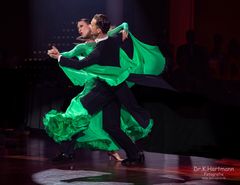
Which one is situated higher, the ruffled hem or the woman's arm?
the woman's arm

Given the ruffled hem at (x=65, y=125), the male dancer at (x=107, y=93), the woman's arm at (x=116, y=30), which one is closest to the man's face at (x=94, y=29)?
the male dancer at (x=107, y=93)

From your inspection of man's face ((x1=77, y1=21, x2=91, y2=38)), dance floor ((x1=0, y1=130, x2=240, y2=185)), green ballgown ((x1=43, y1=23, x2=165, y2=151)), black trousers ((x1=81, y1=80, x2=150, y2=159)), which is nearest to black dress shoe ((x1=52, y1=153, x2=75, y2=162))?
dance floor ((x1=0, y1=130, x2=240, y2=185))

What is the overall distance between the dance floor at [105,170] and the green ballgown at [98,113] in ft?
0.91

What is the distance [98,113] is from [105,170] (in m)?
0.72

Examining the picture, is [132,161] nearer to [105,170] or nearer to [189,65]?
[105,170]

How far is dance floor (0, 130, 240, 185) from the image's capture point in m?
4.67

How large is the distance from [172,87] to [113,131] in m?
1.20

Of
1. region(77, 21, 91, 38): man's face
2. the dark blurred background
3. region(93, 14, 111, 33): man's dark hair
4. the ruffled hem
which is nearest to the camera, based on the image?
the ruffled hem

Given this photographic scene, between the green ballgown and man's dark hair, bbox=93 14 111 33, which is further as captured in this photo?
man's dark hair, bbox=93 14 111 33

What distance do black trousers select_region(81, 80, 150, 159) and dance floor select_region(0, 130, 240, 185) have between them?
245 mm

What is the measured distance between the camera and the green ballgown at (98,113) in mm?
5473

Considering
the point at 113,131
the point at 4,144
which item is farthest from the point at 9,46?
the point at 113,131

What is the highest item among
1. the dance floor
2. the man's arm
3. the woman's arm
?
the woman's arm

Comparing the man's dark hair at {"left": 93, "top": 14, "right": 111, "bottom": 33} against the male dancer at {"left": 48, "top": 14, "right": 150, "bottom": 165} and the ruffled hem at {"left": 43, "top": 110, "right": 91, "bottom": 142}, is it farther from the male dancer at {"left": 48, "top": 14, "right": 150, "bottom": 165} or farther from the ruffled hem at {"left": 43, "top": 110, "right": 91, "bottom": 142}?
the ruffled hem at {"left": 43, "top": 110, "right": 91, "bottom": 142}
